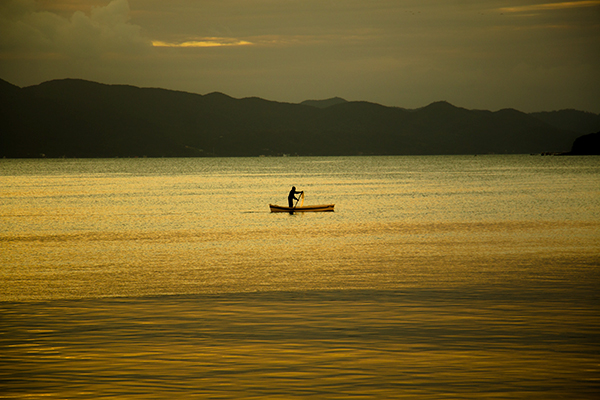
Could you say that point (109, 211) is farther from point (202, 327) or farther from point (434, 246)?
point (202, 327)

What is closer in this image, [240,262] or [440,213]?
[240,262]

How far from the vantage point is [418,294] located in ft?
69.4

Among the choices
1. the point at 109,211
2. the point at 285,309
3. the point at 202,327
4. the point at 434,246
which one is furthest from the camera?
the point at 109,211

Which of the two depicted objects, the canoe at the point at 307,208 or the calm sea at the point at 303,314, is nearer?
the calm sea at the point at 303,314

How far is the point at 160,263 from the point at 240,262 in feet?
11.3

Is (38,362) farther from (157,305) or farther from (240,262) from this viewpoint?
(240,262)

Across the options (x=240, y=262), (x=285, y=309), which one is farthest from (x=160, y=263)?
(x=285, y=309)

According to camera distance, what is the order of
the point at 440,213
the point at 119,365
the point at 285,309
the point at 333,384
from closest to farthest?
the point at 333,384
the point at 119,365
the point at 285,309
the point at 440,213

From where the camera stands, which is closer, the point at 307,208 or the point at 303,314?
the point at 303,314

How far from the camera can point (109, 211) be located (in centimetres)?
6031

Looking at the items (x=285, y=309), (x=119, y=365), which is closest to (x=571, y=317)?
(x=285, y=309)

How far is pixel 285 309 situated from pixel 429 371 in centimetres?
653

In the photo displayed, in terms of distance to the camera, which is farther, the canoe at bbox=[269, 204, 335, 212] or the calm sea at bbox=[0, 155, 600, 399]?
the canoe at bbox=[269, 204, 335, 212]

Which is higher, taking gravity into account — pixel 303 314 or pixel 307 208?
pixel 307 208
